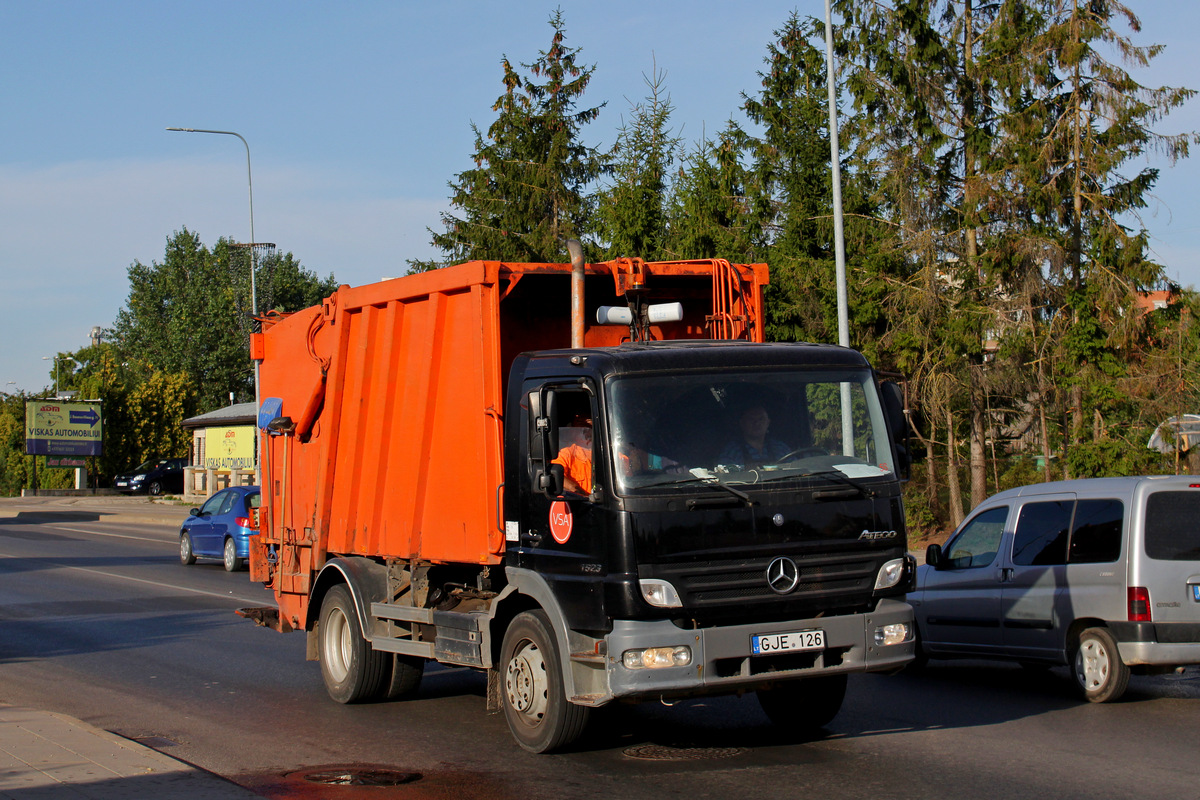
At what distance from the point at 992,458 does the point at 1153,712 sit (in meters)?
18.6

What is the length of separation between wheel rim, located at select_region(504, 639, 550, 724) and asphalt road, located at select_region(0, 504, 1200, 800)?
293 mm

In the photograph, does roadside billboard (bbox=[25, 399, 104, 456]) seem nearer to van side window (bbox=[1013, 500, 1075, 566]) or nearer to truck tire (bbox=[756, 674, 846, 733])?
van side window (bbox=[1013, 500, 1075, 566])

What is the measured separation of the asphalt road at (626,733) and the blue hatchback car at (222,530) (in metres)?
8.58

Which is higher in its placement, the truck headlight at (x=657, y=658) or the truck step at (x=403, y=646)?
the truck headlight at (x=657, y=658)

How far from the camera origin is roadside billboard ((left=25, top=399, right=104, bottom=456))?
2314 inches

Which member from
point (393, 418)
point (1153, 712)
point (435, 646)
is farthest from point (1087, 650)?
point (393, 418)

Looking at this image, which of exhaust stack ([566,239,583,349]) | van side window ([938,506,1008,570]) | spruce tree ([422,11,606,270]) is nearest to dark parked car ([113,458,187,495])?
spruce tree ([422,11,606,270])

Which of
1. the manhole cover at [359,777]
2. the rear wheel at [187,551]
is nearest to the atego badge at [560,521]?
the manhole cover at [359,777]

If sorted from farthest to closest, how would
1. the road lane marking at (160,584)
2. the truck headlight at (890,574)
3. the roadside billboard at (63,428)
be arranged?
the roadside billboard at (63,428)
the road lane marking at (160,584)
the truck headlight at (890,574)

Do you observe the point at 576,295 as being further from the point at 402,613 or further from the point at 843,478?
the point at 402,613

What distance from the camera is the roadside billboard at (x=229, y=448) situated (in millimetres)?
49750

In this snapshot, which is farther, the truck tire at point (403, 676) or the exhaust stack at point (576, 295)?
the truck tire at point (403, 676)

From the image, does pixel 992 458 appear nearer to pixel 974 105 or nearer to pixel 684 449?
pixel 974 105

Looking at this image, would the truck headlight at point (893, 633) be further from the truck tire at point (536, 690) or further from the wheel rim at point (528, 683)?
the wheel rim at point (528, 683)
